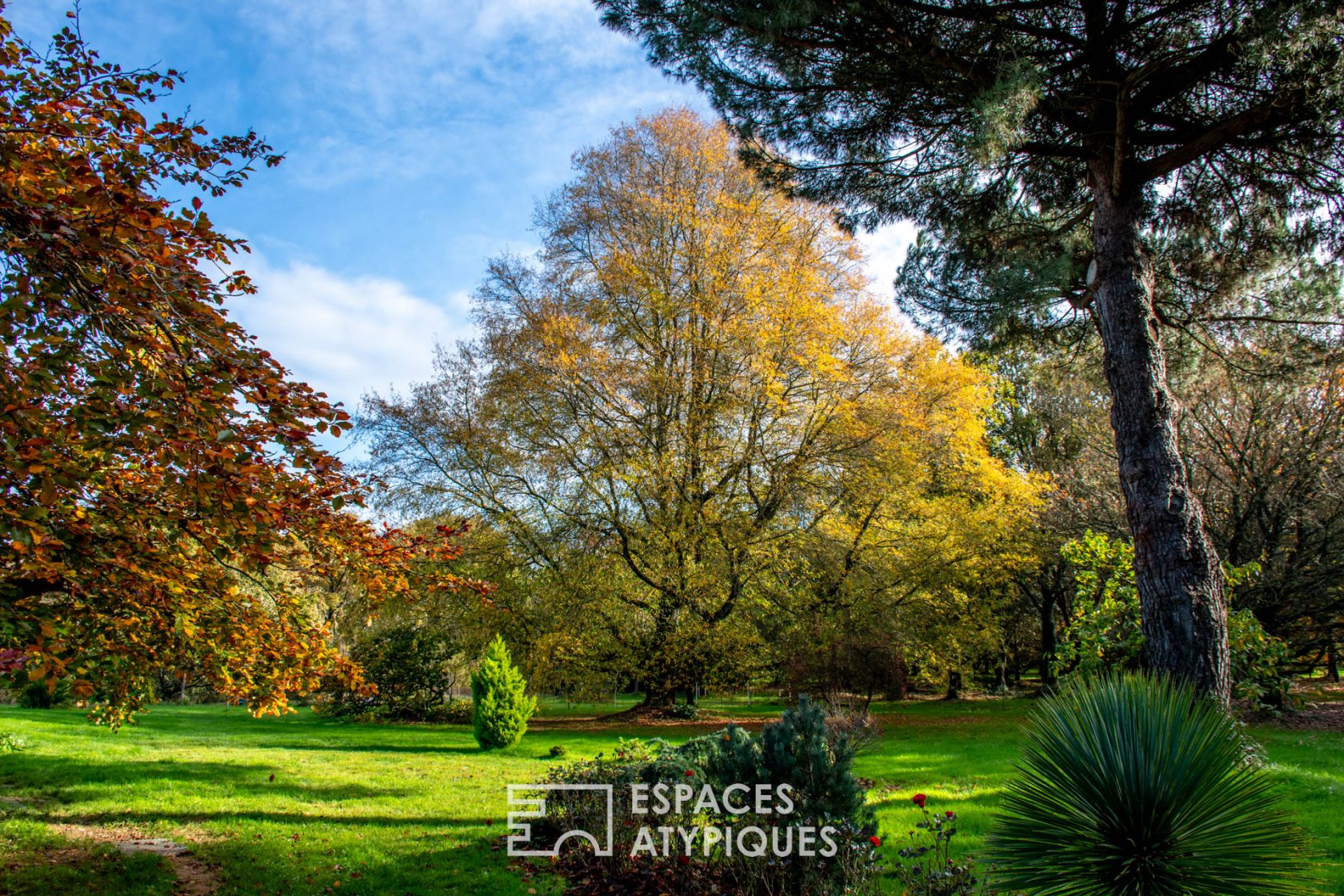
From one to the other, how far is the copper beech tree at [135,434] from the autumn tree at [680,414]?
10.3 metres

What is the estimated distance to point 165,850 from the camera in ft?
20.5

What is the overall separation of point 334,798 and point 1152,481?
30.3 ft

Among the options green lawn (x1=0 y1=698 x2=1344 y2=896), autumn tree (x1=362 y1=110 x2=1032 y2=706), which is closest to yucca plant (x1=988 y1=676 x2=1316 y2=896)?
green lawn (x1=0 y1=698 x2=1344 y2=896)

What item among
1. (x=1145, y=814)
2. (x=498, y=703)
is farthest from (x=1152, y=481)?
(x=498, y=703)

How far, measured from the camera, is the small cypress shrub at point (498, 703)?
12633 millimetres

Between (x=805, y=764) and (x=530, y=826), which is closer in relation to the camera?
(x=805, y=764)

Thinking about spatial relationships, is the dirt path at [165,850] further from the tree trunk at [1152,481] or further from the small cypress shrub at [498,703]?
the tree trunk at [1152,481]

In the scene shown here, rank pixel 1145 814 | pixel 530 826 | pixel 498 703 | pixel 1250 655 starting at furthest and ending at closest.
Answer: pixel 498 703 → pixel 1250 655 → pixel 530 826 → pixel 1145 814

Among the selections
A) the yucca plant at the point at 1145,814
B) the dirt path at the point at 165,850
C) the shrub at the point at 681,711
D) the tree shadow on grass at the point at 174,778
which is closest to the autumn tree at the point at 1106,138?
the yucca plant at the point at 1145,814

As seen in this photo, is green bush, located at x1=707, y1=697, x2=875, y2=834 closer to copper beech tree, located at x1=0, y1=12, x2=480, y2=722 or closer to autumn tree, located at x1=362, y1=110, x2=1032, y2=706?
copper beech tree, located at x1=0, y1=12, x2=480, y2=722

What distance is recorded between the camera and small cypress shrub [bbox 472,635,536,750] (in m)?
12.6

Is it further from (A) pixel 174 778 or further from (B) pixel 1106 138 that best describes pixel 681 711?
(B) pixel 1106 138

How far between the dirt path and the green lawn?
0.10 meters

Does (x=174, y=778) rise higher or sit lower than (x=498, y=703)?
lower
